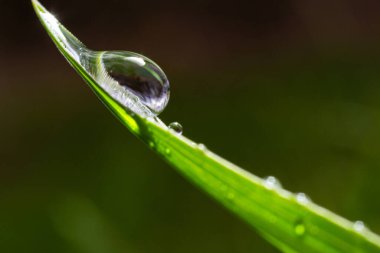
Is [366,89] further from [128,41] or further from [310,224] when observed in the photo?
[310,224]

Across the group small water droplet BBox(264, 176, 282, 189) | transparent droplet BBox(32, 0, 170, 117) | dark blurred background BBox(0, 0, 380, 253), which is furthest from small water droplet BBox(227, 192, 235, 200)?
dark blurred background BBox(0, 0, 380, 253)

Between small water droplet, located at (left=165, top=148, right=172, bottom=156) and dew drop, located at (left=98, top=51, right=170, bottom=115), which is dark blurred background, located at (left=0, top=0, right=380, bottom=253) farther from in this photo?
small water droplet, located at (left=165, top=148, right=172, bottom=156)

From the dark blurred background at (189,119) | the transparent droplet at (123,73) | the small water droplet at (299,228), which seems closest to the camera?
the small water droplet at (299,228)

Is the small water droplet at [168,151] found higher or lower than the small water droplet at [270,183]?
lower

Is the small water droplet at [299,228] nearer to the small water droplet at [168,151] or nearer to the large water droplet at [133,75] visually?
the small water droplet at [168,151]

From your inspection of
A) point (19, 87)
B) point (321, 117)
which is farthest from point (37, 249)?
point (321, 117)

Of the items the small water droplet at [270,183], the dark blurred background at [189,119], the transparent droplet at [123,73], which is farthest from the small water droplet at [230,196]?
the dark blurred background at [189,119]

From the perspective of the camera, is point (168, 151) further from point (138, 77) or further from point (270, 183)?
point (138, 77)
